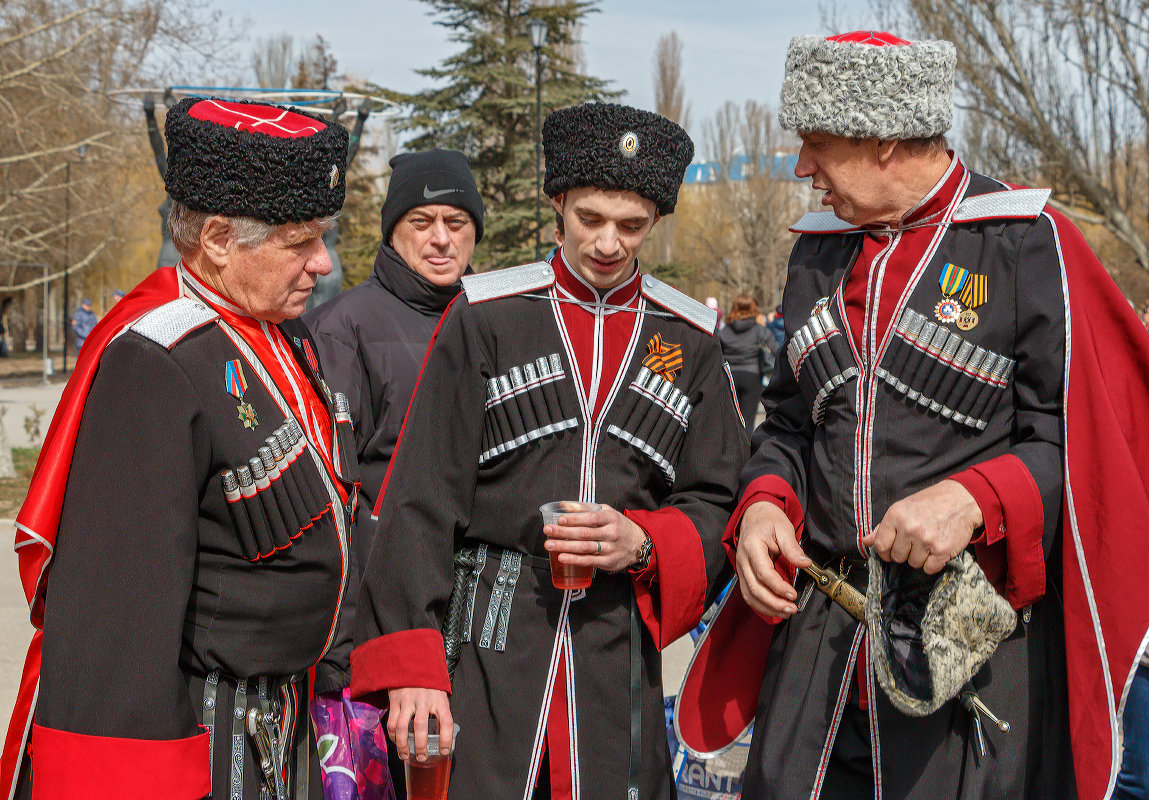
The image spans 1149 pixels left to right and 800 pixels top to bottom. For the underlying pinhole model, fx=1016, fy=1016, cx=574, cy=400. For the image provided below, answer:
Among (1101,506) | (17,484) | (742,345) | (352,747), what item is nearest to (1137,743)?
(1101,506)

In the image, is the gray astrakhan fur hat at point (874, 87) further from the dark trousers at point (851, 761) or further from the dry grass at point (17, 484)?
the dry grass at point (17, 484)

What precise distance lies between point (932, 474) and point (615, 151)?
1.05 m

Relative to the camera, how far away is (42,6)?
1631 cm

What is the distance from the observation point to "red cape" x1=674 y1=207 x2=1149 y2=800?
2.00m

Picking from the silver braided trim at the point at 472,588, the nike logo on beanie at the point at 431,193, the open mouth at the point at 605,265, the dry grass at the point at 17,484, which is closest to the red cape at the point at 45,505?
the silver braided trim at the point at 472,588

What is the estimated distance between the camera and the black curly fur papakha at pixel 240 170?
202 centimetres

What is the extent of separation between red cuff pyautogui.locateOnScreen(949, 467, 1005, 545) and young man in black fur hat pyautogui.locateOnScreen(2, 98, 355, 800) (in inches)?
51.9

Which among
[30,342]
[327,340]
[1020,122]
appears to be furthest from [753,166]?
[327,340]

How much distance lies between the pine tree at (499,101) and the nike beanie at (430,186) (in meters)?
20.5

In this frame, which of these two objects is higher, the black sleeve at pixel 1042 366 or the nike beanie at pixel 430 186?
the nike beanie at pixel 430 186

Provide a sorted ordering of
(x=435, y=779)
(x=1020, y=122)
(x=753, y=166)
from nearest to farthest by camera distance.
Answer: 1. (x=435, y=779)
2. (x=1020, y=122)
3. (x=753, y=166)

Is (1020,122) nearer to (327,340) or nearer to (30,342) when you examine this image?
(327,340)

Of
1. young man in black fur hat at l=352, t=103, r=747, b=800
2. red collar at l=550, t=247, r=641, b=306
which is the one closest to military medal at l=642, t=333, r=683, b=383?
young man in black fur hat at l=352, t=103, r=747, b=800

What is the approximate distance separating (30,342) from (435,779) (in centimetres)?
5243
